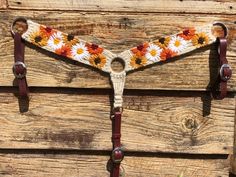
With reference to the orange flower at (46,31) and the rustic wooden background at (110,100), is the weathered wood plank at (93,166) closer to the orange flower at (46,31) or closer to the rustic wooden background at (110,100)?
the rustic wooden background at (110,100)

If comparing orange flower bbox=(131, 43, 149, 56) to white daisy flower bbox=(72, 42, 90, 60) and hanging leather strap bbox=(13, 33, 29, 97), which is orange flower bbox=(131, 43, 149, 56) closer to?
white daisy flower bbox=(72, 42, 90, 60)

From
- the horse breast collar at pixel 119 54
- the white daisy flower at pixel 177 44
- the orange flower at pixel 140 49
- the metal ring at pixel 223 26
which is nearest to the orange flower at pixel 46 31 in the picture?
the horse breast collar at pixel 119 54

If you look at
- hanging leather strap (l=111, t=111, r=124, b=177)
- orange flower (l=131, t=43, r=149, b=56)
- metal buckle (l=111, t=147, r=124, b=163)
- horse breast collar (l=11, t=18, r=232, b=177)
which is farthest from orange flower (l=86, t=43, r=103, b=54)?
metal buckle (l=111, t=147, r=124, b=163)

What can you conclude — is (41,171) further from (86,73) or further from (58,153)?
(86,73)

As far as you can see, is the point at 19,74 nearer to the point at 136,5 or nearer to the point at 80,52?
the point at 80,52

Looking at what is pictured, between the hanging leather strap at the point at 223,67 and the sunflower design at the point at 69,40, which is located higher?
the sunflower design at the point at 69,40

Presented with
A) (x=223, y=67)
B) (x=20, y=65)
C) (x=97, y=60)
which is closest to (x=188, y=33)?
(x=223, y=67)

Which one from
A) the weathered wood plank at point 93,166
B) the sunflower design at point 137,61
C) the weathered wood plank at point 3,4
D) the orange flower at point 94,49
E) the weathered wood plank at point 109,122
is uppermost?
the weathered wood plank at point 3,4
